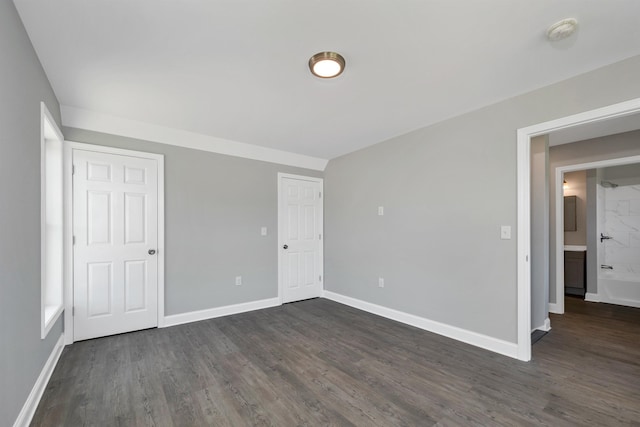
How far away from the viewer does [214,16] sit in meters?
1.60

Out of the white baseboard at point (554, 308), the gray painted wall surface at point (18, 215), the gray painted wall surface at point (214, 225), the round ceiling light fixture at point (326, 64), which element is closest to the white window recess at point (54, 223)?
the gray painted wall surface at point (214, 225)

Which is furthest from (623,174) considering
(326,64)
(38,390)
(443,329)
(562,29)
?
(38,390)

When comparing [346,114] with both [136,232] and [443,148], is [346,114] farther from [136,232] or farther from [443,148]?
[136,232]

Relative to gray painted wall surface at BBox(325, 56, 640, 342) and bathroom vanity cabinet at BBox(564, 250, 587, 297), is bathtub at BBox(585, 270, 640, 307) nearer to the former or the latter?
bathroom vanity cabinet at BBox(564, 250, 587, 297)

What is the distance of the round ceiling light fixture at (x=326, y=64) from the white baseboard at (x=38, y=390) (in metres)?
2.84

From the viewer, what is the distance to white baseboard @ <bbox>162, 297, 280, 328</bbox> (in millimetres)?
3426

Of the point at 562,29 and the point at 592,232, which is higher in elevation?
the point at 562,29

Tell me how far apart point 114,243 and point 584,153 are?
6061 millimetres

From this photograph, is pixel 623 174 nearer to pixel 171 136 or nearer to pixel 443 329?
pixel 443 329

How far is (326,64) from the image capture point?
200cm

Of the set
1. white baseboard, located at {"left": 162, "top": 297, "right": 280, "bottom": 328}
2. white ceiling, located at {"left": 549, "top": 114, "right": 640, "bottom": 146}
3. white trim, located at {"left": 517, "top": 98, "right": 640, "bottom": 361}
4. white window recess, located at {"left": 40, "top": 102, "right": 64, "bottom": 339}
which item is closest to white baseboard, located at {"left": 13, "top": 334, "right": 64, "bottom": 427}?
white window recess, located at {"left": 40, "top": 102, "right": 64, "bottom": 339}

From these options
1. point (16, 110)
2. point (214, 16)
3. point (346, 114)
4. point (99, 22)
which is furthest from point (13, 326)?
point (346, 114)

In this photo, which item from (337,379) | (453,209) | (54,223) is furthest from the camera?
(453,209)

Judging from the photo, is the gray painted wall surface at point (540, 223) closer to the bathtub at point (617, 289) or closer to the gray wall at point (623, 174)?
the bathtub at point (617, 289)
